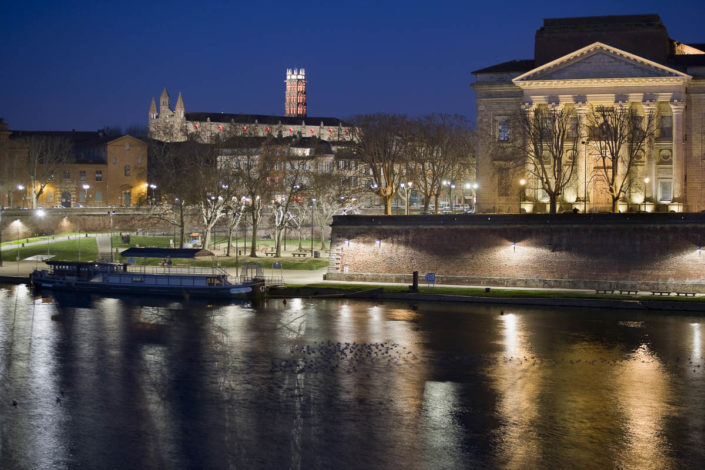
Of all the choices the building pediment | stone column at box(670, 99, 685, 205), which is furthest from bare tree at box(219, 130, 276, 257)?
stone column at box(670, 99, 685, 205)

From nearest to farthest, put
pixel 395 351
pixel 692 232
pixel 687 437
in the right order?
pixel 687 437
pixel 395 351
pixel 692 232

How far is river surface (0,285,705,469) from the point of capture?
23422 mm

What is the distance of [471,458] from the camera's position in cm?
2289

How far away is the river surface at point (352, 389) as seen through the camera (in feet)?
76.8

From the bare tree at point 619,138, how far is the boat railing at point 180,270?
27.1 meters

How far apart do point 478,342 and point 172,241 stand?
46654 mm

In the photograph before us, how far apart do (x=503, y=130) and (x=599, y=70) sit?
9.23 metres

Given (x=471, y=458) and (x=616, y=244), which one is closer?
(x=471, y=458)

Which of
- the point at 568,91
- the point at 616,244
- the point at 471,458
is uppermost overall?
the point at 568,91

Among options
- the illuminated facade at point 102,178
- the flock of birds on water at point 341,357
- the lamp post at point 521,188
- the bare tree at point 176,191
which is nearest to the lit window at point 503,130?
the lamp post at point 521,188

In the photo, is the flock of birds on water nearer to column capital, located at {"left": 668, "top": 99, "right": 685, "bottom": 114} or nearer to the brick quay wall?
the brick quay wall

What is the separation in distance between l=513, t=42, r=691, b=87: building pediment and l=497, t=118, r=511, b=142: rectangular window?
15.1ft

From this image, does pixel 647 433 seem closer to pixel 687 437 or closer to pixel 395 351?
pixel 687 437

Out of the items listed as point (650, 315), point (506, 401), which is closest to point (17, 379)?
point (506, 401)
